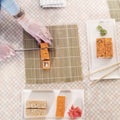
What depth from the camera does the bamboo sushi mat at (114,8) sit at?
1.31 meters

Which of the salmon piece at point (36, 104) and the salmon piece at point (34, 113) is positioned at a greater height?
the salmon piece at point (36, 104)

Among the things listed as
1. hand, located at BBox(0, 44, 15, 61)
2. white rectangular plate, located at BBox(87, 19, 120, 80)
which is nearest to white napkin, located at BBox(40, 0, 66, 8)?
white rectangular plate, located at BBox(87, 19, 120, 80)

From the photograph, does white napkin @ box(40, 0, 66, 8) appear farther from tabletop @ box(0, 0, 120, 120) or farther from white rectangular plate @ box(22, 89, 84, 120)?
white rectangular plate @ box(22, 89, 84, 120)

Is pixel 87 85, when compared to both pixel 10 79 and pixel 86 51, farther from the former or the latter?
pixel 10 79

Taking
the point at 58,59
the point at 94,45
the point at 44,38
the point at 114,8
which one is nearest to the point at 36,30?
the point at 44,38

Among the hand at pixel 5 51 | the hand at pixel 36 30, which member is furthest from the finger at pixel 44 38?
the hand at pixel 5 51

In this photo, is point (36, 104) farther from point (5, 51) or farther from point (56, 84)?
point (5, 51)

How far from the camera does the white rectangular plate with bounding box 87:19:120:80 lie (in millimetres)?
1216

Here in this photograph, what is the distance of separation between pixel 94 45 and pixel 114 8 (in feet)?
0.73

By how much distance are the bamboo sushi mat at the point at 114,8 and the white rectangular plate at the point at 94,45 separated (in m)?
0.03

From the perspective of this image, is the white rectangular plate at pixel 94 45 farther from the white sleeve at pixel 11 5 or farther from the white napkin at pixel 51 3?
the white sleeve at pixel 11 5

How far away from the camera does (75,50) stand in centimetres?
125

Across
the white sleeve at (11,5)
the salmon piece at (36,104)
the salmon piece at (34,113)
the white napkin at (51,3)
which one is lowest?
the salmon piece at (34,113)

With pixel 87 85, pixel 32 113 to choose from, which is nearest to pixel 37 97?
pixel 32 113
